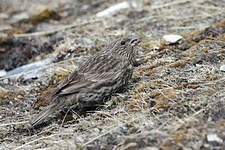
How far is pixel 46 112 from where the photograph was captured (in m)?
5.27

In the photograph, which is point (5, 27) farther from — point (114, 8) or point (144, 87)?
point (144, 87)

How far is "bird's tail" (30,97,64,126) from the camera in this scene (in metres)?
5.19

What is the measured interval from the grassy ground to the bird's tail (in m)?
0.16

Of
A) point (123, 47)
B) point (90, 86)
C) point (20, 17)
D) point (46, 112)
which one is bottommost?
point (46, 112)

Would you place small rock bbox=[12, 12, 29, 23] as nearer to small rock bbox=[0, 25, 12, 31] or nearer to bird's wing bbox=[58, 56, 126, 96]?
small rock bbox=[0, 25, 12, 31]

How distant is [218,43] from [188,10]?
2.60m

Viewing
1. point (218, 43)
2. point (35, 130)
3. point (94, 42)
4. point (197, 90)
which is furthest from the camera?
point (94, 42)

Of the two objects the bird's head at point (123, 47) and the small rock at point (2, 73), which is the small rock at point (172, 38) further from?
the small rock at point (2, 73)

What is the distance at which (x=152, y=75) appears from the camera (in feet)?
18.8

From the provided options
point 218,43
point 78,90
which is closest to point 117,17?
point 218,43

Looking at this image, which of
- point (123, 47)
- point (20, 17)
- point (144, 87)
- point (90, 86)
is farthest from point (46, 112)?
point (20, 17)

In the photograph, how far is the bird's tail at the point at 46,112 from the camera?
204 inches

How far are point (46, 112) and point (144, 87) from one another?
4.98 ft

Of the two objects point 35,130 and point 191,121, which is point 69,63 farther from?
point 191,121
